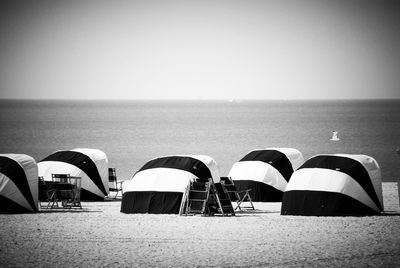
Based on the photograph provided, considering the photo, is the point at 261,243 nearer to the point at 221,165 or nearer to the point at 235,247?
the point at 235,247

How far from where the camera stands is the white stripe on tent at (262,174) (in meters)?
21.8

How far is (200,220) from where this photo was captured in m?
16.2

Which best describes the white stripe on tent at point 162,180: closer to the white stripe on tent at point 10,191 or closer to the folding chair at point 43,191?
the folding chair at point 43,191

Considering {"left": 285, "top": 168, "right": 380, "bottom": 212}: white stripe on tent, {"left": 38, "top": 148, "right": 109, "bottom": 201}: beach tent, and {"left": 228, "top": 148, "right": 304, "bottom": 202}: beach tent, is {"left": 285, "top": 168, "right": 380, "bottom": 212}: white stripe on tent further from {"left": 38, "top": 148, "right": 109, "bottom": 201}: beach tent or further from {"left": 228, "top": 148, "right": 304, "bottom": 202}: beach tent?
{"left": 38, "top": 148, "right": 109, "bottom": 201}: beach tent

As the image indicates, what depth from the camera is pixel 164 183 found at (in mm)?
17625

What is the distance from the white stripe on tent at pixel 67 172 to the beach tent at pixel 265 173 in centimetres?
400

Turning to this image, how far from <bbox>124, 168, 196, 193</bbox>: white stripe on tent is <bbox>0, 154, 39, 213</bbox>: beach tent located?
2217 mm

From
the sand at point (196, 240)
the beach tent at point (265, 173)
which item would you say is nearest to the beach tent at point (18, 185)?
the sand at point (196, 240)

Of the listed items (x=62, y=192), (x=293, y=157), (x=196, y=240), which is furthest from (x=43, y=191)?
(x=293, y=157)

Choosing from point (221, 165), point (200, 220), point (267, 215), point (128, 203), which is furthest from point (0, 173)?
point (221, 165)

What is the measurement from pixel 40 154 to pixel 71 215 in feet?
146

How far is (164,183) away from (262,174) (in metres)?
4.92

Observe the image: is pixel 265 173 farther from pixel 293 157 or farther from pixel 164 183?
pixel 164 183

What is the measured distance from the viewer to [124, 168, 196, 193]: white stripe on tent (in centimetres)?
1752
